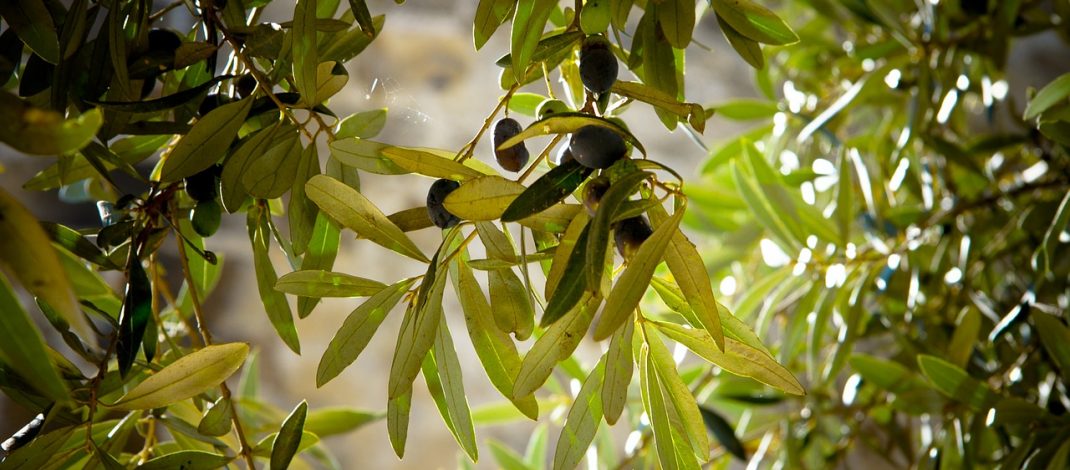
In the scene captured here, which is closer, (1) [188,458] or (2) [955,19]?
(1) [188,458]

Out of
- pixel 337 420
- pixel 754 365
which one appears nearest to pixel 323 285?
pixel 754 365

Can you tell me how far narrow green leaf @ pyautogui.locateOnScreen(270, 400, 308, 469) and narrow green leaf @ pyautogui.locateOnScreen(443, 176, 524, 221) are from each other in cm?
16

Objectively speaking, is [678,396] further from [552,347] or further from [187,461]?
[187,461]

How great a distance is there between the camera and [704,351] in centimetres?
49

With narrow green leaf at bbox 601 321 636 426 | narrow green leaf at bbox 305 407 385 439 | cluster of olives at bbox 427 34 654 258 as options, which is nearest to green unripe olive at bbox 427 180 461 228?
cluster of olives at bbox 427 34 654 258

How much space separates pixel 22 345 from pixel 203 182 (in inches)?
8.3

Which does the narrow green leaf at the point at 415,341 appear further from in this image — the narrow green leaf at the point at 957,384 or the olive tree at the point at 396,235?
the narrow green leaf at the point at 957,384

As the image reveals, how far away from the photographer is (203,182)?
1.69 ft

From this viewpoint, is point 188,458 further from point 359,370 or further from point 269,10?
point 359,370

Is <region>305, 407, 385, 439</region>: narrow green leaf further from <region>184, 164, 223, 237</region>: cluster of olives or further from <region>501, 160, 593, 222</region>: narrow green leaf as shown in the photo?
<region>501, 160, 593, 222</region>: narrow green leaf

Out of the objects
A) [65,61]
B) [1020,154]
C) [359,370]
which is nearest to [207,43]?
[65,61]

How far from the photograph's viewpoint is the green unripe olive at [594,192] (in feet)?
1.37

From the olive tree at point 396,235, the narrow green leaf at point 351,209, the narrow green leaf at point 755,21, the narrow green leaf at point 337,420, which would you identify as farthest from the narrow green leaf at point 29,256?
the narrow green leaf at point 337,420

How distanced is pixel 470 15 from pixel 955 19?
1208 millimetres
